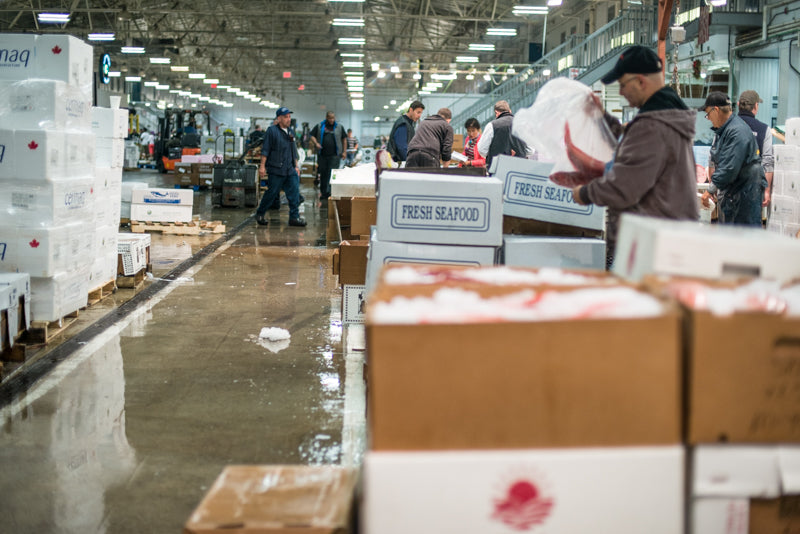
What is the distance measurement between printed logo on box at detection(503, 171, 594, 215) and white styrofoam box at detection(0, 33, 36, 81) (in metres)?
3.39

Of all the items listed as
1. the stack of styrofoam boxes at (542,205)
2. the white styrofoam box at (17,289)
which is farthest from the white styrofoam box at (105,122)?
the stack of styrofoam boxes at (542,205)

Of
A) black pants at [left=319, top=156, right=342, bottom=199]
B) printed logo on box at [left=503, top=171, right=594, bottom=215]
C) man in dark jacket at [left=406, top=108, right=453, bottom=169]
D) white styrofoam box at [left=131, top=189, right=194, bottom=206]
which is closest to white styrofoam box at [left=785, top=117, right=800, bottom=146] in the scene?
man in dark jacket at [left=406, top=108, right=453, bottom=169]

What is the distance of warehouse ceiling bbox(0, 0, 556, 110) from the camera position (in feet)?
81.9

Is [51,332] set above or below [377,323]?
below

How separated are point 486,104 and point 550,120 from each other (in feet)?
97.7

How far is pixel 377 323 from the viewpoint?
1635mm

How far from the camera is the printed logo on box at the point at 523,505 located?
166 cm

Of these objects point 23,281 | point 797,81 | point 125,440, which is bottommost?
point 125,440

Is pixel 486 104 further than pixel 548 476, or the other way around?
pixel 486 104

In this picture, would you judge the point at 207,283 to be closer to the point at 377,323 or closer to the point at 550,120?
the point at 550,120

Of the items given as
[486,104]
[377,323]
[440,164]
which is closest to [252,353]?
[377,323]

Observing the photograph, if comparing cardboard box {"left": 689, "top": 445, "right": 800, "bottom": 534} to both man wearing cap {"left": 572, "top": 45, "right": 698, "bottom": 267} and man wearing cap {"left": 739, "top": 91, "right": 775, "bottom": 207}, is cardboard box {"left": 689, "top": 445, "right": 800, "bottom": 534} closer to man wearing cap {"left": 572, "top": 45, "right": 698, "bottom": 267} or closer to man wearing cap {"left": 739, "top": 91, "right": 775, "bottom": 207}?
man wearing cap {"left": 572, "top": 45, "right": 698, "bottom": 267}

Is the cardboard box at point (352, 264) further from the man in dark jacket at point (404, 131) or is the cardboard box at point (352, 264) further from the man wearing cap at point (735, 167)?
the man in dark jacket at point (404, 131)

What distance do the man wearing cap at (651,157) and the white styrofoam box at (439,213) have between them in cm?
47
